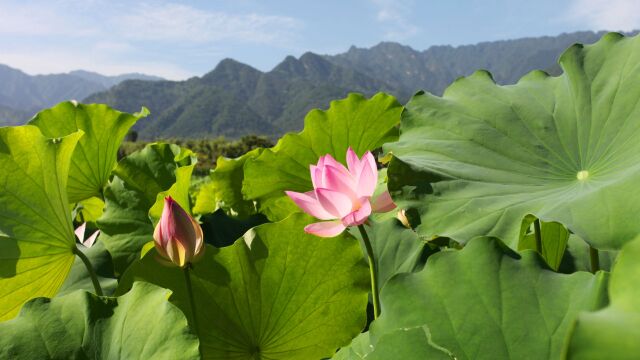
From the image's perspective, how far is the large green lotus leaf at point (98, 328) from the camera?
0.45 meters

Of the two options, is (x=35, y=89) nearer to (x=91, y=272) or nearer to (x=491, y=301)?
(x=91, y=272)

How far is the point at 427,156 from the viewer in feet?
2.29

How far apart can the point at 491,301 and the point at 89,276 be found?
1.97 ft

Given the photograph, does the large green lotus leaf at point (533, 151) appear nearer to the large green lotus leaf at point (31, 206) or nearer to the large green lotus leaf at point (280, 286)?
the large green lotus leaf at point (280, 286)

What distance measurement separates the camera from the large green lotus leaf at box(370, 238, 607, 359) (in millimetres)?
363

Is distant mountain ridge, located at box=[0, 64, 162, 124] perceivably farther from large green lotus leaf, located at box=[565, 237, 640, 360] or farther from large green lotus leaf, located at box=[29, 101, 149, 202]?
large green lotus leaf, located at box=[565, 237, 640, 360]

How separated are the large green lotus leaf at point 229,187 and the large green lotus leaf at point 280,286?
1.50 ft

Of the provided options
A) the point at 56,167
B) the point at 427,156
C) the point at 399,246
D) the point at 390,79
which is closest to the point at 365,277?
the point at 399,246

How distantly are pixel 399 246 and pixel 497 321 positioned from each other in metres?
0.27

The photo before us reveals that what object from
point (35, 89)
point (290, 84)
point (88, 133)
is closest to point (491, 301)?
point (88, 133)

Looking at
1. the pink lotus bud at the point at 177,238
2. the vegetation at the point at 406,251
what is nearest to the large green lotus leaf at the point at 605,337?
the vegetation at the point at 406,251

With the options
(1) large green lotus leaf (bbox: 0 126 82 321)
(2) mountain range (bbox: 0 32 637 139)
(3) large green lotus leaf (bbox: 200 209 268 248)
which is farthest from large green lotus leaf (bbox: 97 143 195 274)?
(2) mountain range (bbox: 0 32 637 139)

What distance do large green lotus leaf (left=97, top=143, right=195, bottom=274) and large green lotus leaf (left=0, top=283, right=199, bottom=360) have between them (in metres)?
0.41

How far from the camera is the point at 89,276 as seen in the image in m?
0.76
